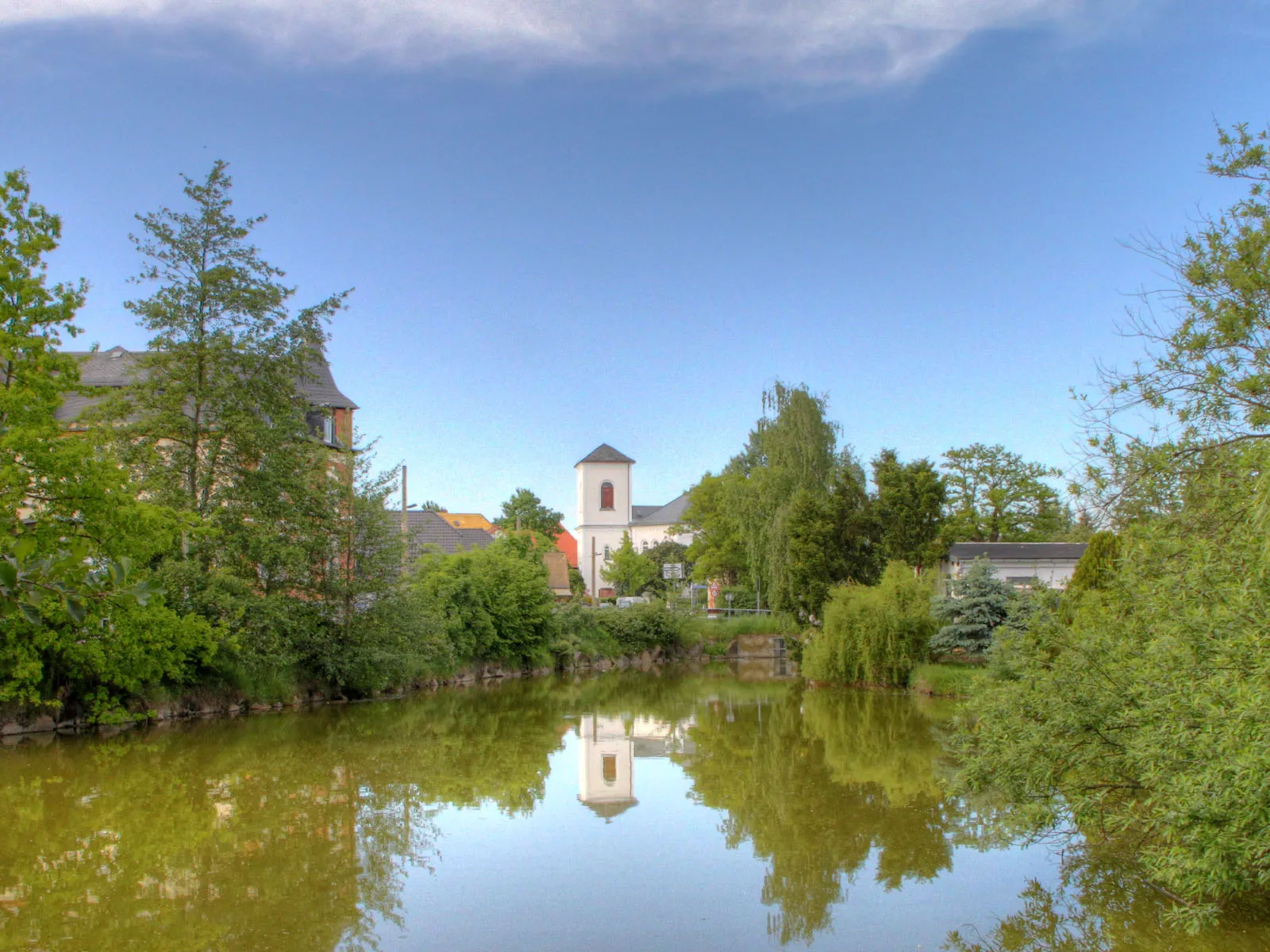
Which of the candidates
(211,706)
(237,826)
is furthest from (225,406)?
(237,826)

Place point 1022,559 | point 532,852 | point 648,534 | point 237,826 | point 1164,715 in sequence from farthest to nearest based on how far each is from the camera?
1. point 648,534
2. point 1022,559
3. point 237,826
4. point 532,852
5. point 1164,715

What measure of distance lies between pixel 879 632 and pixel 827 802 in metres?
13.9

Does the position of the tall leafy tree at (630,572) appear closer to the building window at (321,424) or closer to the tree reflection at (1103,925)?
the building window at (321,424)

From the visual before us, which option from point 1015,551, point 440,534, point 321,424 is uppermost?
point 321,424

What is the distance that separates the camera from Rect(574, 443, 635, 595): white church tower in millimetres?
80062

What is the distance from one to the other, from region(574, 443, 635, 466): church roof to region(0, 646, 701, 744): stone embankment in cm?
4814

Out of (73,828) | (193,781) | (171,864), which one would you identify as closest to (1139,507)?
(171,864)

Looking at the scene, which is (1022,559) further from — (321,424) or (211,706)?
(211,706)

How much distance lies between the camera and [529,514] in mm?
80812

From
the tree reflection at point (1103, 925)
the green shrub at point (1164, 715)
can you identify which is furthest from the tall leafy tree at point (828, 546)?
the tree reflection at point (1103, 925)

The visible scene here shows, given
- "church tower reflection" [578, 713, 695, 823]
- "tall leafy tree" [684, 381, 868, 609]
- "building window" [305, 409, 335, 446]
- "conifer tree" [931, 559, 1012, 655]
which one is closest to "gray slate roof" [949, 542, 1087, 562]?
"tall leafy tree" [684, 381, 868, 609]

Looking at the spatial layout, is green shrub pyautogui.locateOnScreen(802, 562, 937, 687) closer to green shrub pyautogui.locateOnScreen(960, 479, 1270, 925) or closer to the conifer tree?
the conifer tree

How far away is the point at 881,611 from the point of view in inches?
967

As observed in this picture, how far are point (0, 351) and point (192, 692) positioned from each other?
8242 mm
